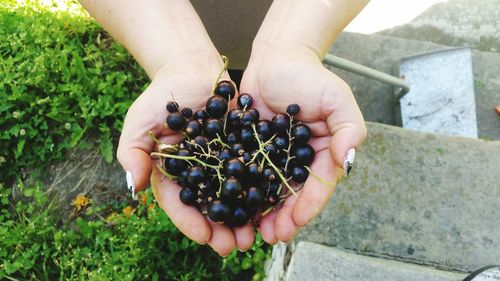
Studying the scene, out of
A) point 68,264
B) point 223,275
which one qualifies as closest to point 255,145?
point 223,275

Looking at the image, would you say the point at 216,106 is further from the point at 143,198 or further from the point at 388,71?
the point at 388,71

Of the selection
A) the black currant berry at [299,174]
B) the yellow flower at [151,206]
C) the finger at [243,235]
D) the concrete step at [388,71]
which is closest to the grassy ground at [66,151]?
the yellow flower at [151,206]

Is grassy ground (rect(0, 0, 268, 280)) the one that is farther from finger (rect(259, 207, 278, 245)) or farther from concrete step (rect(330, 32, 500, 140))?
concrete step (rect(330, 32, 500, 140))

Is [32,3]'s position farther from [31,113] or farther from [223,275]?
[223,275]

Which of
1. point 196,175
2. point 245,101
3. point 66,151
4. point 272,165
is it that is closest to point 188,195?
point 196,175

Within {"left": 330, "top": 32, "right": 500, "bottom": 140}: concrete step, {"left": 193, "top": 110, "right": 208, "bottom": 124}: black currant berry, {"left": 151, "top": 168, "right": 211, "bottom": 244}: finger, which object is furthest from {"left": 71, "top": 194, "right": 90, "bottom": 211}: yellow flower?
{"left": 330, "top": 32, "right": 500, "bottom": 140}: concrete step

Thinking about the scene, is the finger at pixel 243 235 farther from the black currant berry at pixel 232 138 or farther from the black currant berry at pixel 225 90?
the black currant berry at pixel 225 90
